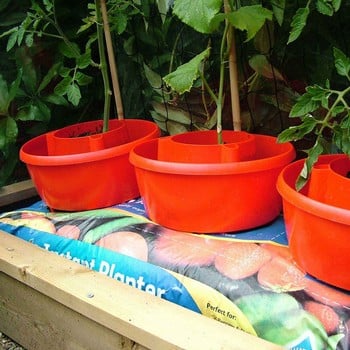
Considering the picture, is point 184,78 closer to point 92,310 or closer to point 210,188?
point 210,188

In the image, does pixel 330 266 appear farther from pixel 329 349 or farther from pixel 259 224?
pixel 259 224

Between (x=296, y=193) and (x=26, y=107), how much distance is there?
887mm

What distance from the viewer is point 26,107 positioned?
1406mm

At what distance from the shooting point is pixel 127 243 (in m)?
1.01

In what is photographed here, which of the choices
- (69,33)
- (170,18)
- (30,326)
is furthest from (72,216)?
(69,33)


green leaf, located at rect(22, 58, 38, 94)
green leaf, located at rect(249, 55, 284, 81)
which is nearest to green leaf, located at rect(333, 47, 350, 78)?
green leaf, located at rect(249, 55, 284, 81)

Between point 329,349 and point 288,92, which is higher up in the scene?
point 288,92

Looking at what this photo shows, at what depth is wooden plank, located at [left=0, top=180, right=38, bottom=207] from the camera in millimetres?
1460

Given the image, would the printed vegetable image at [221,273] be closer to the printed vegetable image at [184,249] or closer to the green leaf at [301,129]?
the printed vegetable image at [184,249]

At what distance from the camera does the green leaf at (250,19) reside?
34.3 inches

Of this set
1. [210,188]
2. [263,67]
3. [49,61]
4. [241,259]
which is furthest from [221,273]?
[49,61]

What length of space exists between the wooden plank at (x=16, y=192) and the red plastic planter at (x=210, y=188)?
59 centimetres

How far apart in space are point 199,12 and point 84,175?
48cm

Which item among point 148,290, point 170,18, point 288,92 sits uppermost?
point 170,18
